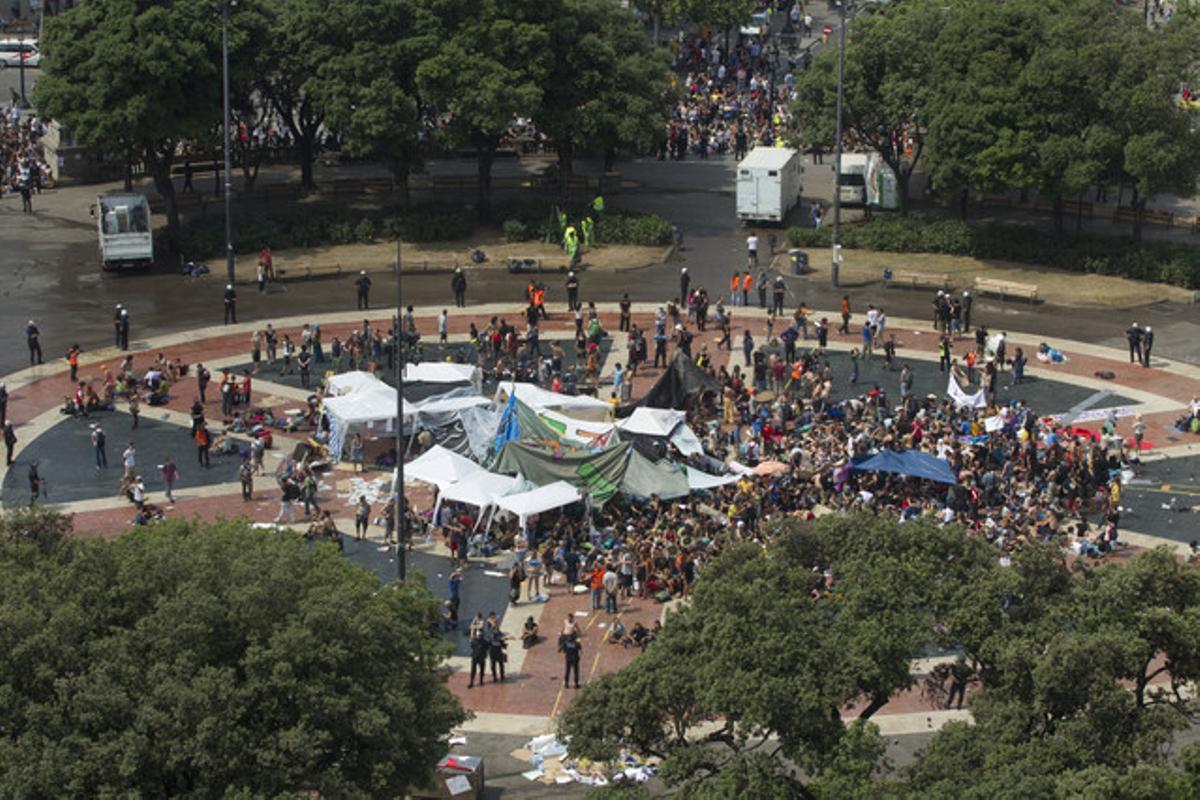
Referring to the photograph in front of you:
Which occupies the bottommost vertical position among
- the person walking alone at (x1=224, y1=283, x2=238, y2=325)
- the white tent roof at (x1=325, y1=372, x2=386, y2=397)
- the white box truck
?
the white tent roof at (x1=325, y1=372, x2=386, y2=397)

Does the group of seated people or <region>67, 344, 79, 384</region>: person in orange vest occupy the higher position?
<region>67, 344, 79, 384</region>: person in orange vest

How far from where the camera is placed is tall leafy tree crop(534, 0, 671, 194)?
78.9 meters

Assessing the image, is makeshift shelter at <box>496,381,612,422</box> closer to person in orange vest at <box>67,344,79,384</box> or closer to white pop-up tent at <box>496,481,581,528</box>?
white pop-up tent at <box>496,481,581,528</box>

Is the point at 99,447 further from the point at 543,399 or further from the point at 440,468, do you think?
the point at 543,399

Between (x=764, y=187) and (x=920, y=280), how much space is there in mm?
9235

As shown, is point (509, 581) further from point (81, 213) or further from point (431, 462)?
point (81, 213)

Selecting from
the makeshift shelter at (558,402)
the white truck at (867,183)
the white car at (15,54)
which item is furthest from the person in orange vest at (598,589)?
the white car at (15,54)

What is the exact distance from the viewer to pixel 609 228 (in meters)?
79.4

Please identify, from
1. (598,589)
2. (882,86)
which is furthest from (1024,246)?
(598,589)

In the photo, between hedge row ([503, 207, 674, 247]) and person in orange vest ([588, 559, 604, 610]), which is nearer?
person in orange vest ([588, 559, 604, 610])

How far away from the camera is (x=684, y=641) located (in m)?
30.6

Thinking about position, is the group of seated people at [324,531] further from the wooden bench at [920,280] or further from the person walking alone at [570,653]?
the wooden bench at [920,280]

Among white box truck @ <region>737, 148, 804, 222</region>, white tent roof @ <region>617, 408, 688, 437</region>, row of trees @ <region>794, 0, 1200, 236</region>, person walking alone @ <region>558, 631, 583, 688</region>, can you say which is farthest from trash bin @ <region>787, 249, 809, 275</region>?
person walking alone @ <region>558, 631, 583, 688</region>

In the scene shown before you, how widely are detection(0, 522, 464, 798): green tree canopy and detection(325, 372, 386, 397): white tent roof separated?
24.1 m
